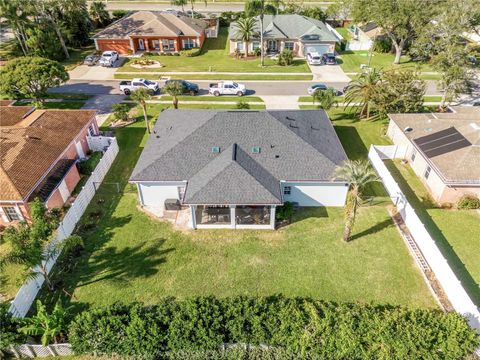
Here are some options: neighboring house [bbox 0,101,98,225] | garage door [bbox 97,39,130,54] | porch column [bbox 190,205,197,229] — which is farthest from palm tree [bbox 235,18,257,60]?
porch column [bbox 190,205,197,229]

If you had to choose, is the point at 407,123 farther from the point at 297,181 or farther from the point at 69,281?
the point at 69,281

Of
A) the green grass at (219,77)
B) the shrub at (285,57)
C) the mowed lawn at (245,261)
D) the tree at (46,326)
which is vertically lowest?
the mowed lawn at (245,261)

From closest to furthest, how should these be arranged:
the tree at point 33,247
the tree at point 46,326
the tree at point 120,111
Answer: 1. the tree at point 46,326
2. the tree at point 33,247
3. the tree at point 120,111

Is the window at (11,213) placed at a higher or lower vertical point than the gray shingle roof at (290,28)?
lower

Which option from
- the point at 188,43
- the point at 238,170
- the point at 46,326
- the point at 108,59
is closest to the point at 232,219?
the point at 238,170

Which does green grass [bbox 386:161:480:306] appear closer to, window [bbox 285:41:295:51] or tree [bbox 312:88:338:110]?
tree [bbox 312:88:338:110]

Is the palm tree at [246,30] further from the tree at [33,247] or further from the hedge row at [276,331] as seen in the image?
the hedge row at [276,331]

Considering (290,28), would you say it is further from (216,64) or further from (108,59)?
(108,59)

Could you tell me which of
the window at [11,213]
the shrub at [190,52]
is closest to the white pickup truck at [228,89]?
the shrub at [190,52]
